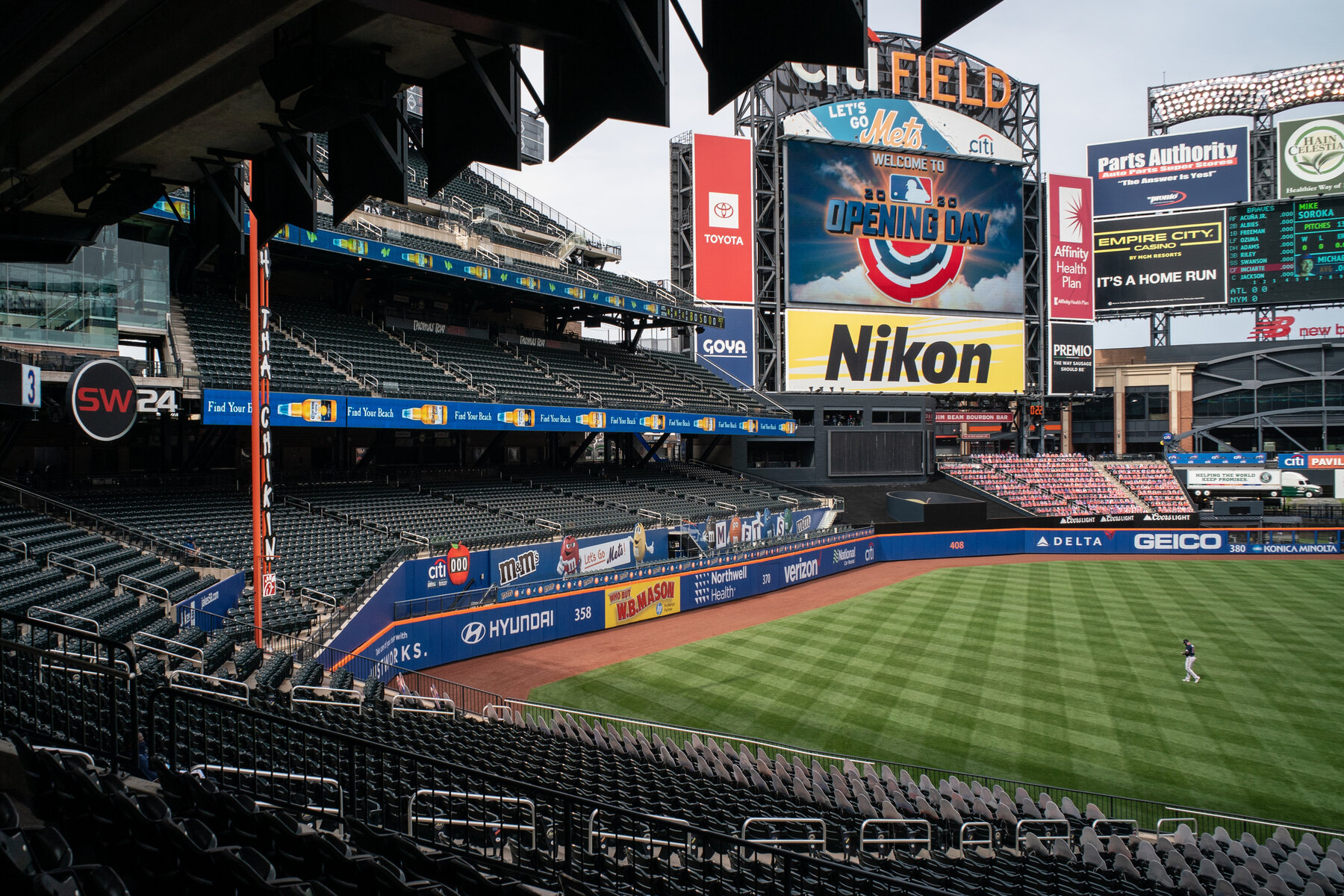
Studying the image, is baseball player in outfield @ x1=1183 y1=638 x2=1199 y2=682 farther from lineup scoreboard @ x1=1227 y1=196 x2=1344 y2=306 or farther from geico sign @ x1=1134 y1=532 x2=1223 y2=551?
lineup scoreboard @ x1=1227 y1=196 x2=1344 y2=306

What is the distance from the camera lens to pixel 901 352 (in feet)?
161

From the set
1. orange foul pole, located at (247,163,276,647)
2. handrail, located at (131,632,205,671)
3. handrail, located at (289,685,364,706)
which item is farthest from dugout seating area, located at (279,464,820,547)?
handrail, located at (131,632,205,671)

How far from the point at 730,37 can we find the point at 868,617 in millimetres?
24761

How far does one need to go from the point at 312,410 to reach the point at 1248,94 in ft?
212

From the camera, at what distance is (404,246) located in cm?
2648

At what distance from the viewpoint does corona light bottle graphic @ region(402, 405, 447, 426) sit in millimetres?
24453

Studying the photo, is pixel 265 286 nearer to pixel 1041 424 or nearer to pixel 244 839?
pixel 244 839

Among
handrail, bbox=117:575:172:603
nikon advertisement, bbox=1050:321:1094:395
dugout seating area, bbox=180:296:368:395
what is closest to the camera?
handrail, bbox=117:575:172:603

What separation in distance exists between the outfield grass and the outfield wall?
3.30m

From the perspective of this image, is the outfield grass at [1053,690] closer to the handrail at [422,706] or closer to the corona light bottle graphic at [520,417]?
the handrail at [422,706]

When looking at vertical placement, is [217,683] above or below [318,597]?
above

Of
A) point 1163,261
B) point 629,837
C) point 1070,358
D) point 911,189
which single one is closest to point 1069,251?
point 1070,358

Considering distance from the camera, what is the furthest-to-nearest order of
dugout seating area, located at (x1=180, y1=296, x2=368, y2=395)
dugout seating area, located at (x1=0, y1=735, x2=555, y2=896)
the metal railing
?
dugout seating area, located at (x1=180, y1=296, x2=368, y2=395) → the metal railing → dugout seating area, located at (x1=0, y1=735, x2=555, y2=896)

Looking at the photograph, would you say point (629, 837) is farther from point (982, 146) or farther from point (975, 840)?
point (982, 146)
